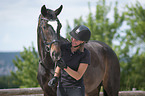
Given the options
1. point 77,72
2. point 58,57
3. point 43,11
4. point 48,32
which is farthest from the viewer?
point 43,11

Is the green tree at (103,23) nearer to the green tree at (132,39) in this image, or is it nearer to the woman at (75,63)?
the green tree at (132,39)

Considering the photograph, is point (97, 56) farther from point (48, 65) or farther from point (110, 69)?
point (48, 65)

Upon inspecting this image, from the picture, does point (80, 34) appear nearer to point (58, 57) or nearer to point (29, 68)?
point (58, 57)

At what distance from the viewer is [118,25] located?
99.8 feet

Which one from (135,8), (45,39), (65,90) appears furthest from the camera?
(135,8)

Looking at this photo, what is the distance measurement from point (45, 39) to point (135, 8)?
25.8 metres

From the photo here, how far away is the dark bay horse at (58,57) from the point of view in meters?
3.36

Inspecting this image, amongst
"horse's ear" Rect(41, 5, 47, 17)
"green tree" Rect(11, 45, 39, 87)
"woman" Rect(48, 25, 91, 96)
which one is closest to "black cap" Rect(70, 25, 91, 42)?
"woman" Rect(48, 25, 91, 96)

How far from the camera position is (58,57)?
2.87 meters

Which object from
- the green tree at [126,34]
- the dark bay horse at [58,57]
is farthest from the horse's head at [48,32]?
the green tree at [126,34]

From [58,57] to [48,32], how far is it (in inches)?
26.8

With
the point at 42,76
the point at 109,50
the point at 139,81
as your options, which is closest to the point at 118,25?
the point at 139,81

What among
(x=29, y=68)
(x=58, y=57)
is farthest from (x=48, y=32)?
(x=29, y=68)

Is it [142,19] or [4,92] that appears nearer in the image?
[4,92]
